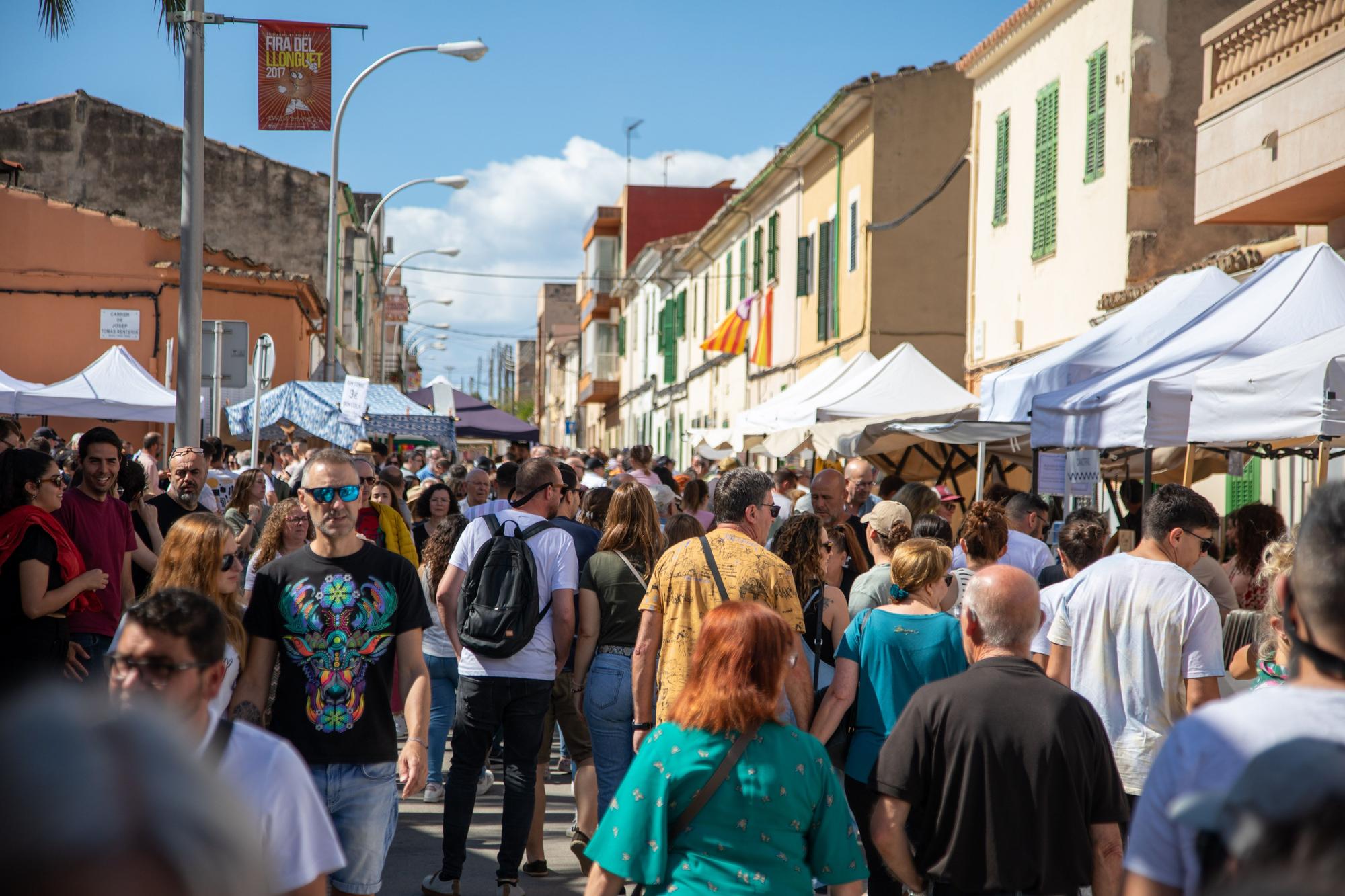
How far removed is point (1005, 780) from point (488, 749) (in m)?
3.00

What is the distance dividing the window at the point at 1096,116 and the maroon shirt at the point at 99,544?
12.5m

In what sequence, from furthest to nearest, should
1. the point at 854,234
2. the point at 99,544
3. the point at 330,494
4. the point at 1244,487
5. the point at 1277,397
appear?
1. the point at 854,234
2. the point at 1244,487
3. the point at 1277,397
4. the point at 99,544
5. the point at 330,494

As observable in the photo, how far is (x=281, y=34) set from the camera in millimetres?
12320

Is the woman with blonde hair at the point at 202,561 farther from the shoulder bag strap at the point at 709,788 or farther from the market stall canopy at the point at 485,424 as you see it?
the market stall canopy at the point at 485,424

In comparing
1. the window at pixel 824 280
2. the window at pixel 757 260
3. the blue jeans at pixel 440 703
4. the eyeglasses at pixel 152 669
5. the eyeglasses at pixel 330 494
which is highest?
the window at pixel 757 260

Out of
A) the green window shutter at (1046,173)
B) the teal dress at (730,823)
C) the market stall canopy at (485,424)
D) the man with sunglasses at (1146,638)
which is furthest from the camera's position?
the market stall canopy at (485,424)

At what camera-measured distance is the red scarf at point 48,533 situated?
5691 mm

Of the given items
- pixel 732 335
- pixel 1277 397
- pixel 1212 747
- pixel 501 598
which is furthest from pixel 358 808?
pixel 732 335

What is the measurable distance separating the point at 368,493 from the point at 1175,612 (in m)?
6.17

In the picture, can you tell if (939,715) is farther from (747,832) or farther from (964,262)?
(964,262)

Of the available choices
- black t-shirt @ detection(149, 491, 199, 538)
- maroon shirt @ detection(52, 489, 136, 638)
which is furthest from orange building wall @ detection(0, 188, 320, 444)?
maroon shirt @ detection(52, 489, 136, 638)

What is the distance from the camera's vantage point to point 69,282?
2697cm

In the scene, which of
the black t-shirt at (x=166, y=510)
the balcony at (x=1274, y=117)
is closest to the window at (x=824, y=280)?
the balcony at (x=1274, y=117)

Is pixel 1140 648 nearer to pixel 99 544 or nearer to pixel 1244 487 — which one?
pixel 99 544
